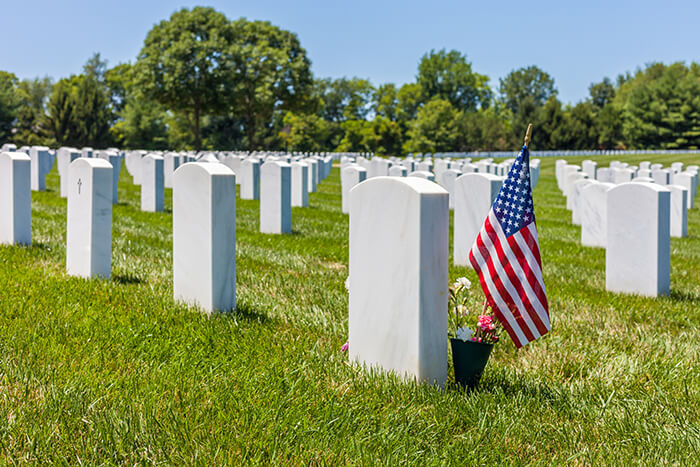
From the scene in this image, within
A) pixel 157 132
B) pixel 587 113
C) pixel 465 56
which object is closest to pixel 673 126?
pixel 587 113

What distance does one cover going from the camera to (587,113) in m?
73.2

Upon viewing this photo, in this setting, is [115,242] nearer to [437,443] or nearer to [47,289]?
[47,289]

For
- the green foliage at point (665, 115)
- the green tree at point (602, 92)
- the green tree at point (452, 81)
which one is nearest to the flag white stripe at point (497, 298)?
the green foliage at point (665, 115)

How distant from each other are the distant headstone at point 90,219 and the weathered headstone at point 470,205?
398 cm

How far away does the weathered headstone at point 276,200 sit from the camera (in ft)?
32.1

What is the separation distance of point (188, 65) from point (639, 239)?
44263 mm

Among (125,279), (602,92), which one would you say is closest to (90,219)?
(125,279)

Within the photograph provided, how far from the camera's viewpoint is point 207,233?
4.57 meters

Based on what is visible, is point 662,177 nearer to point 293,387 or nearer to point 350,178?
point 350,178

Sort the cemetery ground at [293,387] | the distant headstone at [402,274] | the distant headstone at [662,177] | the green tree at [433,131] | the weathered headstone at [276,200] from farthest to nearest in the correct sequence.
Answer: the green tree at [433,131] → the distant headstone at [662,177] → the weathered headstone at [276,200] → the distant headstone at [402,274] → the cemetery ground at [293,387]

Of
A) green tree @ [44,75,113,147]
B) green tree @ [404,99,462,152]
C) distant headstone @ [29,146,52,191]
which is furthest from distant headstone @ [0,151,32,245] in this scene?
green tree @ [404,99,462,152]

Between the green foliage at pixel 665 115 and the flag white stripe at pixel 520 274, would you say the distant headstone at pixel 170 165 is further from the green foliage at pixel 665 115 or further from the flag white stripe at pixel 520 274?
the green foliage at pixel 665 115

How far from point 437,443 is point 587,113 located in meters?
76.7

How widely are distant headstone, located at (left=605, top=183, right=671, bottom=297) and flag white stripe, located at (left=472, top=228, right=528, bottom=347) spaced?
3.42 m
